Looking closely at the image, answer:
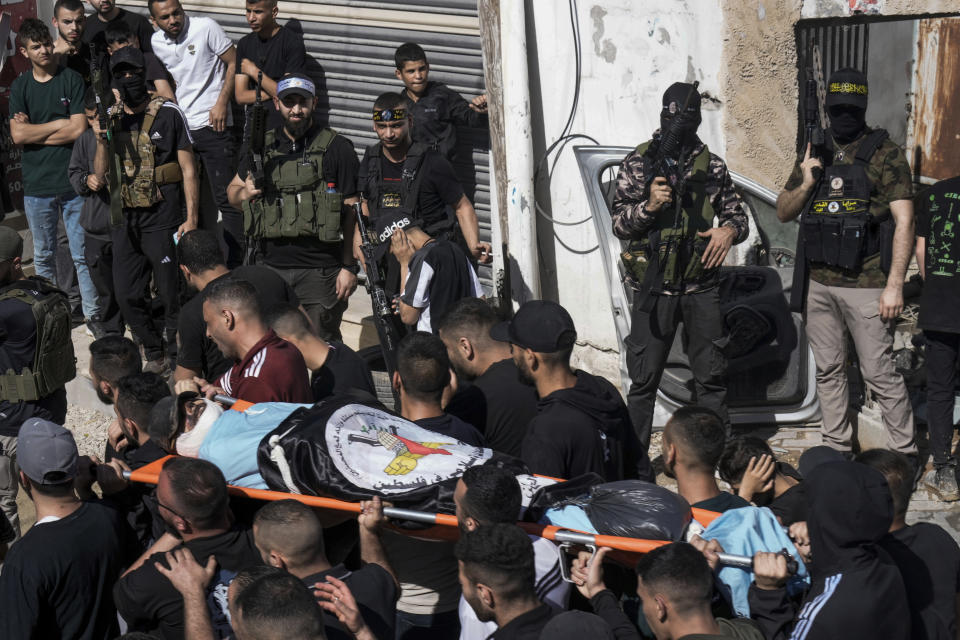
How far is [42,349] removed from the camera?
544cm

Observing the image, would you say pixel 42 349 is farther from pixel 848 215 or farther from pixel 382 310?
pixel 848 215

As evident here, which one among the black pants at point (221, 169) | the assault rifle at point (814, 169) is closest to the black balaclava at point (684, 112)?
the assault rifle at point (814, 169)

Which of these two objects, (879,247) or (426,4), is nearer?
(879,247)

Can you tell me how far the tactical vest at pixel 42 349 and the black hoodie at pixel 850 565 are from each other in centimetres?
381

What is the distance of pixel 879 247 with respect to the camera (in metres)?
5.87

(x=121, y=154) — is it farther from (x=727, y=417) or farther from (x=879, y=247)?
(x=879, y=247)

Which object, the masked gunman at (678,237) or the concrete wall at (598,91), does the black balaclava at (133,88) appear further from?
the masked gunman at (678,237)

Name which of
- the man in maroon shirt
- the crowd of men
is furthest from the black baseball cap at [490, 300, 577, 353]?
the man in maroon shirt

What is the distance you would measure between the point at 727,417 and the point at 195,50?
4684mm

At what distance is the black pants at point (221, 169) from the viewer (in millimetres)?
8109

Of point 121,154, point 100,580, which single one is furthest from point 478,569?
point 121,154

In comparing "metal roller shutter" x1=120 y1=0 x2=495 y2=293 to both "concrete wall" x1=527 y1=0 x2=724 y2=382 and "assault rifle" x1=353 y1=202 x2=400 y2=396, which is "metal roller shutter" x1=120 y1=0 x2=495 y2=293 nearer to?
"concrete wall" x1=527 y1=0 x2=724 y2=382

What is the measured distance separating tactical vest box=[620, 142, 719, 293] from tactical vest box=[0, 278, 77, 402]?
3092 mm

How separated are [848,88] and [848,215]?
2.19 ft
